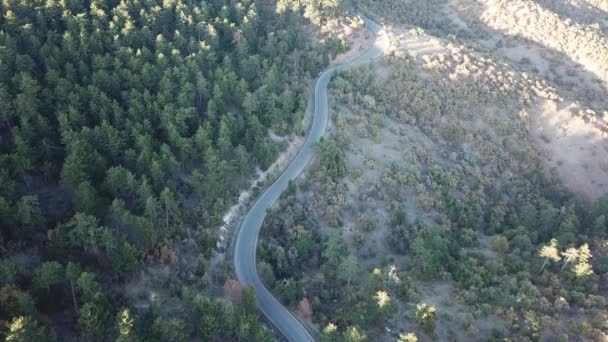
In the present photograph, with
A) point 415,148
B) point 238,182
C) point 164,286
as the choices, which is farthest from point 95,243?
point 415,148

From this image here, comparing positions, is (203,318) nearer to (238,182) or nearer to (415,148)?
(238,182)

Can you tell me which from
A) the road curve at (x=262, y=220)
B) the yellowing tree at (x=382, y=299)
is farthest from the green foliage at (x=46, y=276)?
the yellowing tree at (x=382, y=299)

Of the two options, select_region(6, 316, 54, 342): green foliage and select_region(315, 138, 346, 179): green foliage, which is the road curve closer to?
select_region(315, 138, 346, 179): green foliage

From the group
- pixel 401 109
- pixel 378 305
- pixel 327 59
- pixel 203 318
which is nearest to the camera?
pixel 203 318

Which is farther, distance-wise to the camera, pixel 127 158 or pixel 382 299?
pixel 127 158

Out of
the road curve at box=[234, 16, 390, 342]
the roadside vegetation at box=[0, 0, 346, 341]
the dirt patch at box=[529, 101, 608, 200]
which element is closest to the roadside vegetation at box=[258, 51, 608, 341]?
the road curve at box=[234, 16, 390, 342]

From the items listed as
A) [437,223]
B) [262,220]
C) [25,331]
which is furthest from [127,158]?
[437,223]

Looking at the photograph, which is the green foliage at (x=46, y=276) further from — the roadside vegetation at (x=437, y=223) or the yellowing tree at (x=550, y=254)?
the yellowing tree at (x=550, y=254)

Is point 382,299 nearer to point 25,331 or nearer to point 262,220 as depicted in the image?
point 262,220
